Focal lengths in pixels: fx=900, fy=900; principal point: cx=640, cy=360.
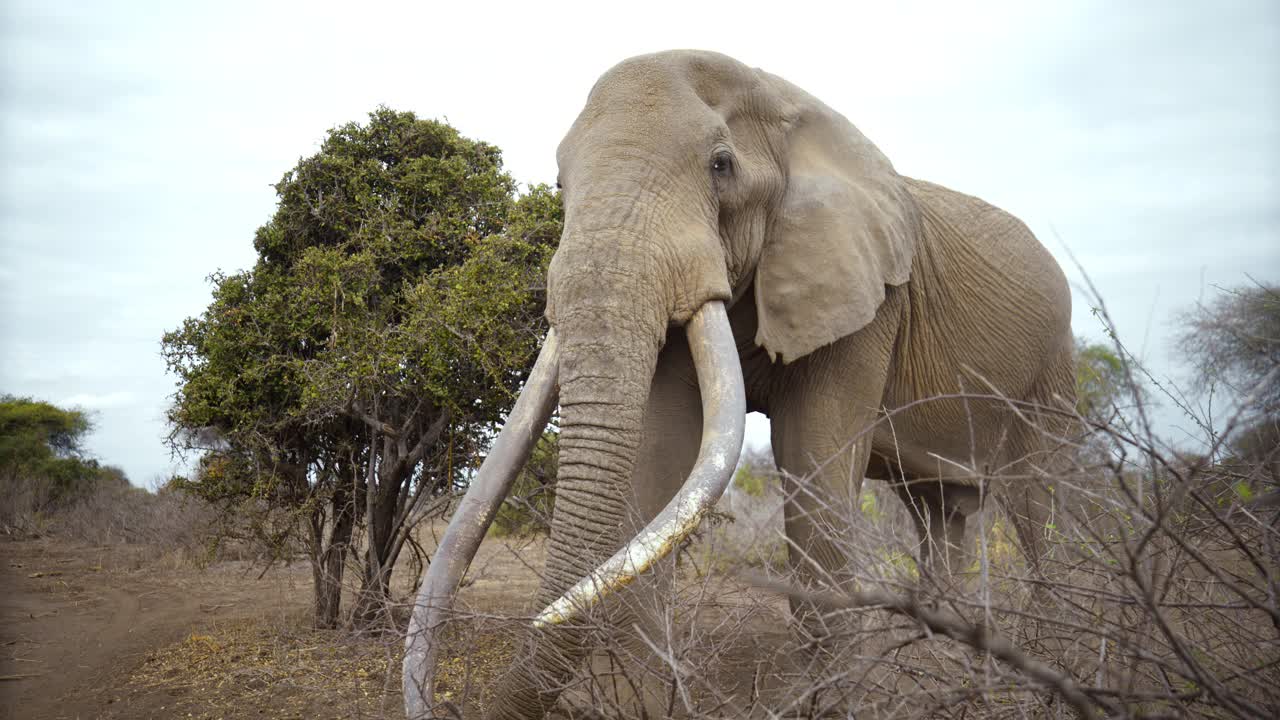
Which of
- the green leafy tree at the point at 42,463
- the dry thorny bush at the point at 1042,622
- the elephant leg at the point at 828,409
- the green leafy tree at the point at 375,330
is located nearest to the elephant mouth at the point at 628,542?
the dry thorny bush at the point at 1042,622

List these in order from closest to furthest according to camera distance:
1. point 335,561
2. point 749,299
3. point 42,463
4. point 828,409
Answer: point 828,409, point 749,299, point 335,561, point 42,463

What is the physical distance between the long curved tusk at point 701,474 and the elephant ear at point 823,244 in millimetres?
513

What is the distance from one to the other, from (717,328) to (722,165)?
88cm

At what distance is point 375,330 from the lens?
622 centimetres

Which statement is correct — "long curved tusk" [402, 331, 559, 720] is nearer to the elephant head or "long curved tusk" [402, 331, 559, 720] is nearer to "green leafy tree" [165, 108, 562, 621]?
the elephant head

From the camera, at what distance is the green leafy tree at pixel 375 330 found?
20.0ft

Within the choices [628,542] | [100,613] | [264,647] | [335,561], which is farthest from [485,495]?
[100,613]

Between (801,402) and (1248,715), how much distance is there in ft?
10.5

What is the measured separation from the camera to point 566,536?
3.60 metres

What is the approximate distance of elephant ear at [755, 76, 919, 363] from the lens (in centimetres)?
451

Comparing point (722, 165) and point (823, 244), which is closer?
point (722, 165)

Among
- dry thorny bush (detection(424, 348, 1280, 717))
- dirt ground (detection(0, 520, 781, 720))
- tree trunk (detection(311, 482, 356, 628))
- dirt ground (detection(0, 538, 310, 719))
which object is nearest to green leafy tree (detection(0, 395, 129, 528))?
dirt ground (detection(0, 538, 310, 719))

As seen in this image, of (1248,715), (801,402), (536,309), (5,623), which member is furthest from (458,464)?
(1248,715)

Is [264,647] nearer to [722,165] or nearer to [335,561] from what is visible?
[335,561]
